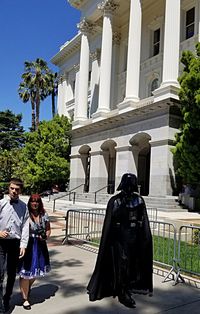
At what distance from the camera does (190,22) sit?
1001 inches

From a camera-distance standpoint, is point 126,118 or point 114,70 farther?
point 114,70

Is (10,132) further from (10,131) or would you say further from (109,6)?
(109,6)

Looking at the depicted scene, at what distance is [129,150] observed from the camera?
23.9 metres

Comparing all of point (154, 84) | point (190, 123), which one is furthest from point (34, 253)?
point (154, 84)

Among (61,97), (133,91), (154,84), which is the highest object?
(61,97)

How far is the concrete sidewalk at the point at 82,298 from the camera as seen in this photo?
4.67m

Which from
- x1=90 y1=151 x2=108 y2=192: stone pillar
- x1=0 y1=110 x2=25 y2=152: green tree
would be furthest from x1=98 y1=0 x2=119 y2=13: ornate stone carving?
x1=0 y1=110 x2=25 y2=152: green tree

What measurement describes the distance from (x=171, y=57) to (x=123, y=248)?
1848 cm

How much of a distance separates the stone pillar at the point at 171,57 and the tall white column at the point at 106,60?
7058 mm

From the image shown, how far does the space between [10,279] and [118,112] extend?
2175cm

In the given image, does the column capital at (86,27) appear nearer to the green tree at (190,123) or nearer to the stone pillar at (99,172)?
the stone pillar at (99,172)

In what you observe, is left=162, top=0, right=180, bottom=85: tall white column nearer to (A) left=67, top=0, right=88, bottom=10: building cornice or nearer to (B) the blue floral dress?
(A) left=67, top=0, right=88, bottom=10: building cornice

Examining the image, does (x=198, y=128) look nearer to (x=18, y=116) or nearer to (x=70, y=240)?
(x=70, y=240)

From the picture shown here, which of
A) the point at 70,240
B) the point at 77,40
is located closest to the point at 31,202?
the point at 70,240
